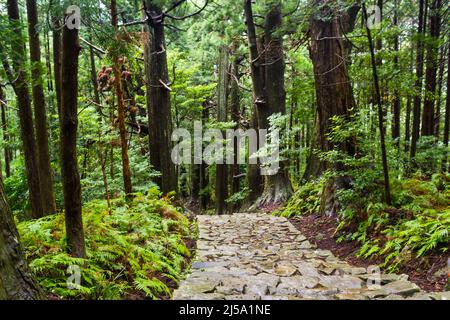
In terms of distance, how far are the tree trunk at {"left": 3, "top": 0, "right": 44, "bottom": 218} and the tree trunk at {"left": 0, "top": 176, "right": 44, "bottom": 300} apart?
436 centimetres

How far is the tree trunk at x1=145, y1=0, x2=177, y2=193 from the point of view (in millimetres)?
9117

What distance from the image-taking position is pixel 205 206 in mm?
21406

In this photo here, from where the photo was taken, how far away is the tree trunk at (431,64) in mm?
8453

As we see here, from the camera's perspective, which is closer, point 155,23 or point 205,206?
point 155,23

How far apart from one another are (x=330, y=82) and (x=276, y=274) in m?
4.57

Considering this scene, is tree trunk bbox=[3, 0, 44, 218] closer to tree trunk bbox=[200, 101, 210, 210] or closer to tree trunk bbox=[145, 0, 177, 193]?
tree trunk bbox=[145, 0, 177, 193]

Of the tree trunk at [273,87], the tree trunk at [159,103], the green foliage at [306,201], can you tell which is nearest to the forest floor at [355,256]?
the green foliage at [306,201]

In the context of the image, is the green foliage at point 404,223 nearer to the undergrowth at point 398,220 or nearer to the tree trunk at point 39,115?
the undergrowth at point 398,220

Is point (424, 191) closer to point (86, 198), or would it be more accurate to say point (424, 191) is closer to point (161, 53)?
point (161, 53)

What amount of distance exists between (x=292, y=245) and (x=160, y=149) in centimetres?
463

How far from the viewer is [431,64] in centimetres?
902

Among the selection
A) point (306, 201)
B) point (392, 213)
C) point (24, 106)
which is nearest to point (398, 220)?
point (392, 213)

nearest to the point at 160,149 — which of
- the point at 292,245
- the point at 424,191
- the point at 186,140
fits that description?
the point at 292,245

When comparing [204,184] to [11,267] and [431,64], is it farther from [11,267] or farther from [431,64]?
[11,267]
